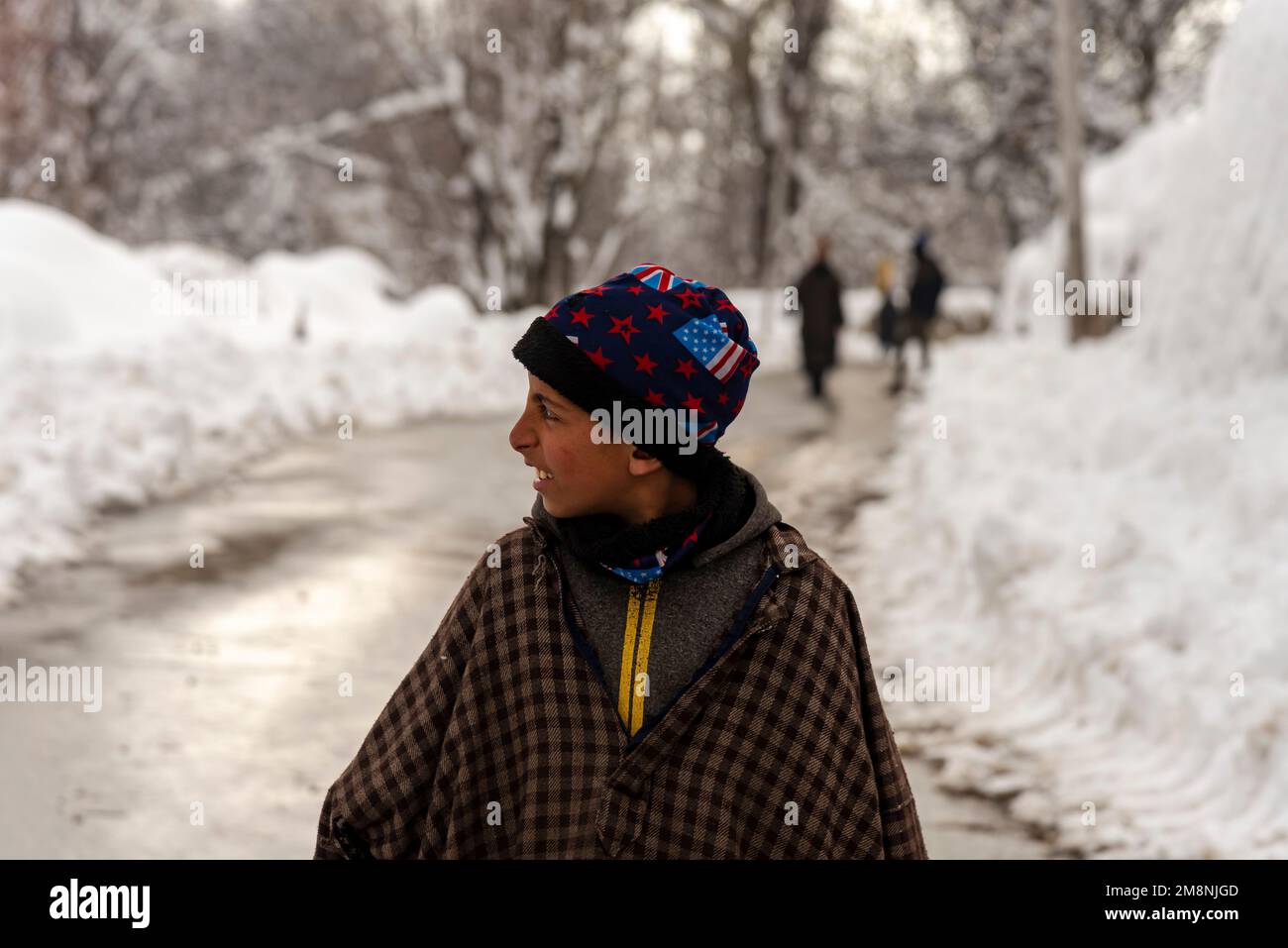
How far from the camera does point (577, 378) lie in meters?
2.05

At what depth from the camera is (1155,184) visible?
18281 mm

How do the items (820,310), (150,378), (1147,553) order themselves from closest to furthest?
1. (1147,553)
2. (150,378)
3. (820,310)

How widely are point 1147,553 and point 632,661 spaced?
4956 millimetres

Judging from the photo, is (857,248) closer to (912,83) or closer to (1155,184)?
(912,83)

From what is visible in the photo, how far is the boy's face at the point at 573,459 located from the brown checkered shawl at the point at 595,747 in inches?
3.7

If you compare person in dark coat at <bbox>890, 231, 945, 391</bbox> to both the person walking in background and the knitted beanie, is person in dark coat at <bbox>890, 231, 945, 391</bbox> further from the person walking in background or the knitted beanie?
the knitted beanie

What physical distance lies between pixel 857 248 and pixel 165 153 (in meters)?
23.3

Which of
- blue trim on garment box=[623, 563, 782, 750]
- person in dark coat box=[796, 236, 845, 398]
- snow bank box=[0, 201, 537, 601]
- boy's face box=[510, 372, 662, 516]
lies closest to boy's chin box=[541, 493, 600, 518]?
boy's face box=[510, 372, 662, 516]

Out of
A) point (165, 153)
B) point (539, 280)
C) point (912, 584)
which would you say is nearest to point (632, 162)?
point (539, 280)

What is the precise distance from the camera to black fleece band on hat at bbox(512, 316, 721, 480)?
2045mm

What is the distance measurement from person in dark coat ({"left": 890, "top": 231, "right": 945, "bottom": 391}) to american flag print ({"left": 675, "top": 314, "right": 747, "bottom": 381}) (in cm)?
1583

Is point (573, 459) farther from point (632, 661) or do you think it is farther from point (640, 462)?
point (632, 661)

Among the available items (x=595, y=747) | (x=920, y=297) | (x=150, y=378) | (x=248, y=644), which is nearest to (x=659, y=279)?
(x=595, y=747)

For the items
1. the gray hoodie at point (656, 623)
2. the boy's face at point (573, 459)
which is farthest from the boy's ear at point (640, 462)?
the gray hoodie at point (656, 623)
